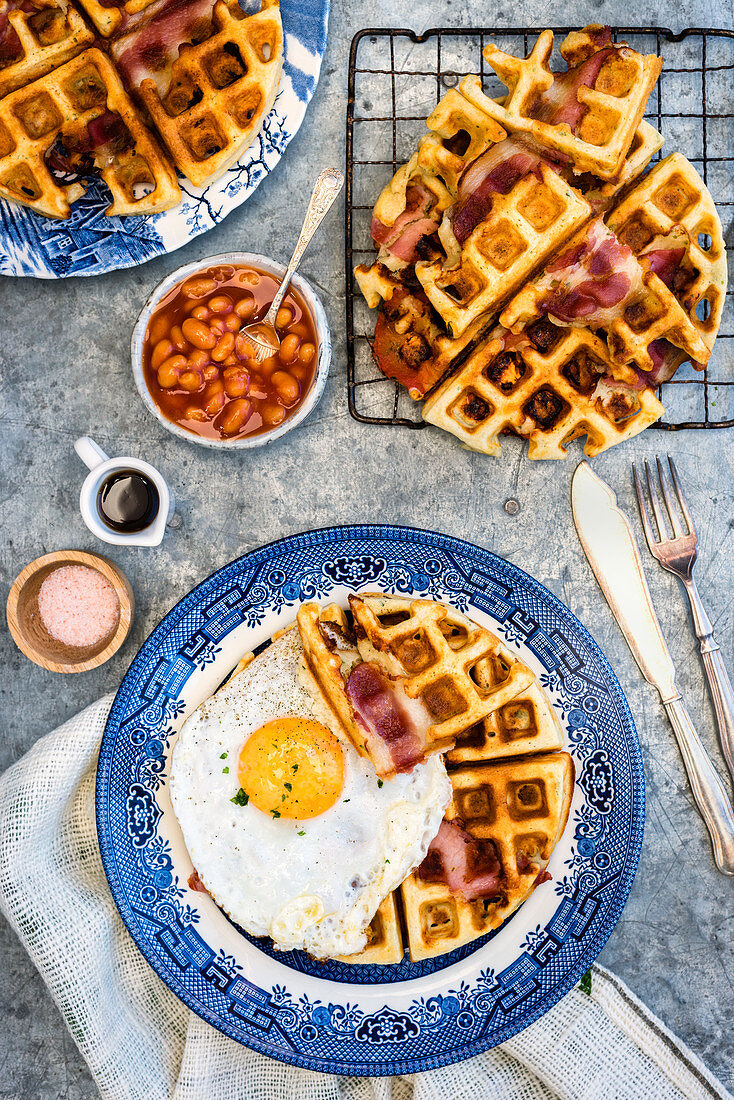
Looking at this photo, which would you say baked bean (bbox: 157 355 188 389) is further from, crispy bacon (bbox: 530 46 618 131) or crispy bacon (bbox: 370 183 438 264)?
crispy bacon (bbox: 530 46 618 131)

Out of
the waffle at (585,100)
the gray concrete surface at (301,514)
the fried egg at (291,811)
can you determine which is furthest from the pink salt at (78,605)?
the waffle at (585,100)

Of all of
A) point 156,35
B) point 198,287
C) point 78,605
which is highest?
point 156,35

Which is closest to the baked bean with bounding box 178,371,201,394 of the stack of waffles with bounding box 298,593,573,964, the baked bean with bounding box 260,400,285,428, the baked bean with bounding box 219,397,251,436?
the baked bean with bounding box 219,397,251,436

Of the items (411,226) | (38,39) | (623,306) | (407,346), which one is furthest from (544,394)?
(38,39)

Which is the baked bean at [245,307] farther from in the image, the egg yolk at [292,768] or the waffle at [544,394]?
the egg yolk at [292,768]

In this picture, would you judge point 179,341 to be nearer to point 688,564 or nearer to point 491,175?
point 491,175

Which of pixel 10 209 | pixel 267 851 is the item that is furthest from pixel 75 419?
pixel 267 851
